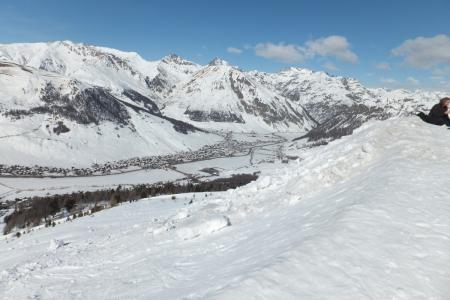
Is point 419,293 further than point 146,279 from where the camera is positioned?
No

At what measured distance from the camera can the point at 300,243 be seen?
12.8 meters

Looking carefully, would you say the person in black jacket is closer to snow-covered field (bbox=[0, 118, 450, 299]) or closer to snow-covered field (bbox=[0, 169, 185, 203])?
snow-covered field (bbox=[0, 118, 450, 299])

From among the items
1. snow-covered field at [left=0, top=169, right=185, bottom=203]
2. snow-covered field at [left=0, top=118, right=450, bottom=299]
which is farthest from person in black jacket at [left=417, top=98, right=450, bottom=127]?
snow-covered field at [left=0, top=169, right=185, bottom=203]

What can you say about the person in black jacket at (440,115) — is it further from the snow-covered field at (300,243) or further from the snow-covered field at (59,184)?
the snow-covered field at (59,184)

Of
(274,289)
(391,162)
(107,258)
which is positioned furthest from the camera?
(391,162)

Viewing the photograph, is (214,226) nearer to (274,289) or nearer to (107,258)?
(107,258)

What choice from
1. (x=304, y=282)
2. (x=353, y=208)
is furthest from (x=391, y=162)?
(x=304, y=282)

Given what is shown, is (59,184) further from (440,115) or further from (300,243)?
(300,243)

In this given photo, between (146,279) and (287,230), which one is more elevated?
(287,230)

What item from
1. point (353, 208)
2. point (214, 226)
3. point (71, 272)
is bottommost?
point (71, 272)

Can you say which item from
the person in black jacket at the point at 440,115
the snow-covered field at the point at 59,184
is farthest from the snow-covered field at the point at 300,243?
the snow-covered field at the point at 59,184

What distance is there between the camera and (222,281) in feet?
38.5

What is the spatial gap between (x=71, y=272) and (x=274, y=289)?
11649 mm

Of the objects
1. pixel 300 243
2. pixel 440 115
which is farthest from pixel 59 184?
pixel 300 243
